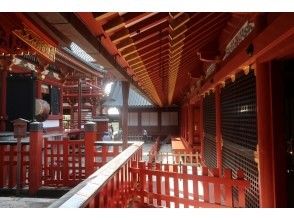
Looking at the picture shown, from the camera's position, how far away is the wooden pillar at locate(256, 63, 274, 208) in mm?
3523

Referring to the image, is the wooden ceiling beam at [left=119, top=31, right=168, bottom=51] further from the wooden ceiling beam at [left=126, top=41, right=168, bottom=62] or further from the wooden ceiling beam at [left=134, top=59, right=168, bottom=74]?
the wooden ceiling beam at [left=134, top=59, right=168, bottom=74]

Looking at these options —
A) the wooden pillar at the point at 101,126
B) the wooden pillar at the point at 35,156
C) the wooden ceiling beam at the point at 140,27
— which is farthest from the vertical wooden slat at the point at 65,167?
the wooden pillar at the point at 101,126

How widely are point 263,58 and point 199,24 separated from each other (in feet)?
3.98

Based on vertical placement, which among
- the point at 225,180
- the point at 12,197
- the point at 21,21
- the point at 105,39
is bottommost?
the point at 12,197

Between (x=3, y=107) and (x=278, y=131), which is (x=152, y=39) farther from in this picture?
(x=3, y=107)

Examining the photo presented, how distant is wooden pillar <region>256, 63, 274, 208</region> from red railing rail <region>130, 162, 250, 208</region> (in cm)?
38

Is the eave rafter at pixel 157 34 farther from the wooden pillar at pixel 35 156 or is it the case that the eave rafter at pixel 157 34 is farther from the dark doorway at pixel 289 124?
the wooden pillar at pixel 35 156

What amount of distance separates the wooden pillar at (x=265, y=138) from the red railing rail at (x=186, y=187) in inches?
14.8

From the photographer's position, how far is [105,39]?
10.8 ft

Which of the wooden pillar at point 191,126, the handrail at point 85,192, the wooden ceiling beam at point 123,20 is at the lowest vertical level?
the handrail at point 85,192

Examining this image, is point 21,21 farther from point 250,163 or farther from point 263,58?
point 250,163

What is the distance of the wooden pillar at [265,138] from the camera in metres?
3.52

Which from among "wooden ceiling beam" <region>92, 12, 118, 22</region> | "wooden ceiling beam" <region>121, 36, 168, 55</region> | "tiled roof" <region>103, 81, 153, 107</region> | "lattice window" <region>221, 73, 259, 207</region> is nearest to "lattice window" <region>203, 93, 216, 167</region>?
"lattice window" <region>221, 73, 259, 207</region>
